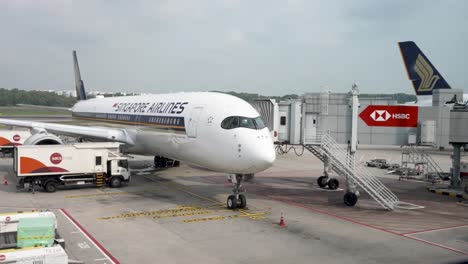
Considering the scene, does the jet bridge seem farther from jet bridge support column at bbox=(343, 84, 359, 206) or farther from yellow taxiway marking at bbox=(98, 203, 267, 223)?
yellow taxiway marking at bbox=(98, 203, 267, 223)

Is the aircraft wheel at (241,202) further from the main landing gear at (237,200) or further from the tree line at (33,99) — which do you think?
the tree line at (33,99)

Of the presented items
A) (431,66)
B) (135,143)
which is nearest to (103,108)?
(135,143)

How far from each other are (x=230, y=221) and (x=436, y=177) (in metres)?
17.4

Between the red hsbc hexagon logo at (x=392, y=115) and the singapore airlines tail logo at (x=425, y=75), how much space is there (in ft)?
40.6

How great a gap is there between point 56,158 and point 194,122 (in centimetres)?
801

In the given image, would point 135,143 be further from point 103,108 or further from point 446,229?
point 446,229

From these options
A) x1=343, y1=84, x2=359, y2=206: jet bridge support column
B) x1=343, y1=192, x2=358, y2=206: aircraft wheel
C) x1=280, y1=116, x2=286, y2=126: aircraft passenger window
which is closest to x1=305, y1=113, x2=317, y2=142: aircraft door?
x1=280, y1=116, x2=286, y2=126: aircraft passenger window

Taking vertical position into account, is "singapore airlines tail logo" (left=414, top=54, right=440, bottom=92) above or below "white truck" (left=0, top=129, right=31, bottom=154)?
above

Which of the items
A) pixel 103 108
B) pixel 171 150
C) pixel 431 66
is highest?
pixel 431 66

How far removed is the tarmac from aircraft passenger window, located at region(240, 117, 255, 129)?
3.78 metres

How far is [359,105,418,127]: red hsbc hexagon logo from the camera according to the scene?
2255 centimetres

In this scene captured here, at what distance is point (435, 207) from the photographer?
21.0 meters

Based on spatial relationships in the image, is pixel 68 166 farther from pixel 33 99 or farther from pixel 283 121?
pixel 33 99

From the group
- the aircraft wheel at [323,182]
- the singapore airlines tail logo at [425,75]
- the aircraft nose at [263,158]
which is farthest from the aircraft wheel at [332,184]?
the singapore airlines tail logo at [425,75]
